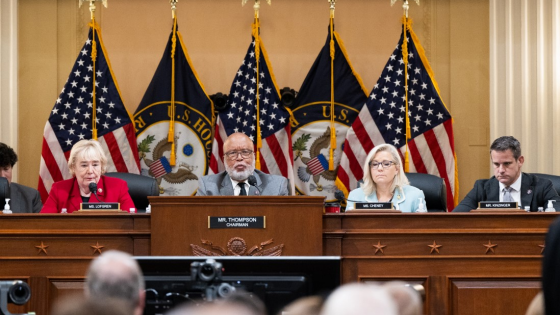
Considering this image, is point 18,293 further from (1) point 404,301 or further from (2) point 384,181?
(2) point 384,181

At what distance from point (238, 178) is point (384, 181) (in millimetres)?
1015

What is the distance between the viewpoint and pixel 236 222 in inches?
184

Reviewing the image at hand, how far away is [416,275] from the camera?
4852 mm

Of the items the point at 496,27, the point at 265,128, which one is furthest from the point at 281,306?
the point at 496,27

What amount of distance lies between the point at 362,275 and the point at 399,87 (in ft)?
9.78

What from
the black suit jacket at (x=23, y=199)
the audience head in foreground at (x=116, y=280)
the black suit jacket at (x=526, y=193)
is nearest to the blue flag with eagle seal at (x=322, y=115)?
the black suit jacket at (x=526, y=193)

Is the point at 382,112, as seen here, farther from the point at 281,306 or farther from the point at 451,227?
the point at 281,306

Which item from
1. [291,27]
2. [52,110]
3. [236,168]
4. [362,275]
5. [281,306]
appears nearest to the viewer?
[281,306]

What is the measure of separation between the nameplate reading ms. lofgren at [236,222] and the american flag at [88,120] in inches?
115

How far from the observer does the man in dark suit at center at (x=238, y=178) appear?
5910 millimetres

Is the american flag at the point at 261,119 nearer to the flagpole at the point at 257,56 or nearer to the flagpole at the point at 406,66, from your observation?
the flagpole at the point at 257,56

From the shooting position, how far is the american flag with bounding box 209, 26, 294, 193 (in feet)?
24.4

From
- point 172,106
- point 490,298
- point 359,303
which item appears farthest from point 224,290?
point 172,106

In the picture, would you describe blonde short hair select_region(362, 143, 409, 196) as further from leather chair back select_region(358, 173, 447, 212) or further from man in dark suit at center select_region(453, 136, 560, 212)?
man in dark suit at center select_region(453, 136, 560, 212)
